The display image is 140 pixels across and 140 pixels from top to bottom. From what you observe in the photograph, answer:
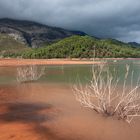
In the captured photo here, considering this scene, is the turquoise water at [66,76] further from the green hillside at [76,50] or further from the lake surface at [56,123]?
the green hillside at [76,50]

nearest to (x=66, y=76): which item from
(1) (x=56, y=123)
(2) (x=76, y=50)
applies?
(1) (x=56, y=123)

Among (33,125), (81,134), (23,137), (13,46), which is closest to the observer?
(23,137)

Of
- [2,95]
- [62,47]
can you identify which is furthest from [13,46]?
[2,95]

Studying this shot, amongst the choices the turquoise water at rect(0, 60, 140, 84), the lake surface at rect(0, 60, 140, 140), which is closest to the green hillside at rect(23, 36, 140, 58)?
the turquoise water at rect(0, 60, 140, 84)

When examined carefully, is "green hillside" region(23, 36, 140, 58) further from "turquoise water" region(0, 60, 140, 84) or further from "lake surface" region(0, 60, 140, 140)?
"lake surface" region(0, 60, 140, 140)

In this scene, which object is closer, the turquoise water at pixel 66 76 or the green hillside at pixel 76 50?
the turquoise water at pixel 66 76

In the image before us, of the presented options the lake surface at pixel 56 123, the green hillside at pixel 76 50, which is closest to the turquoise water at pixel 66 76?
the lake surface at pixel 56 123

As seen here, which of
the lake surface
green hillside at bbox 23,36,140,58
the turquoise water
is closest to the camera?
the lake surface

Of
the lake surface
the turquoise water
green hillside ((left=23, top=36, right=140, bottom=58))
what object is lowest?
green hillside ((left=23, top=36, right=140, bottom=58))

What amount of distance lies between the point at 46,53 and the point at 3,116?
96223 mm

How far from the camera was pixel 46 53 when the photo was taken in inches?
4225

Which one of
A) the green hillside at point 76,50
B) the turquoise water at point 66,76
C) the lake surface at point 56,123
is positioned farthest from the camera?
the green hillside at point 76,50

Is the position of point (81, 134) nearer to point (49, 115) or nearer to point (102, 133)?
point (102, 133)

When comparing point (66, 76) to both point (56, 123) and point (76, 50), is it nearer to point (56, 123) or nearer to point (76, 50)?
point (56, 123)
